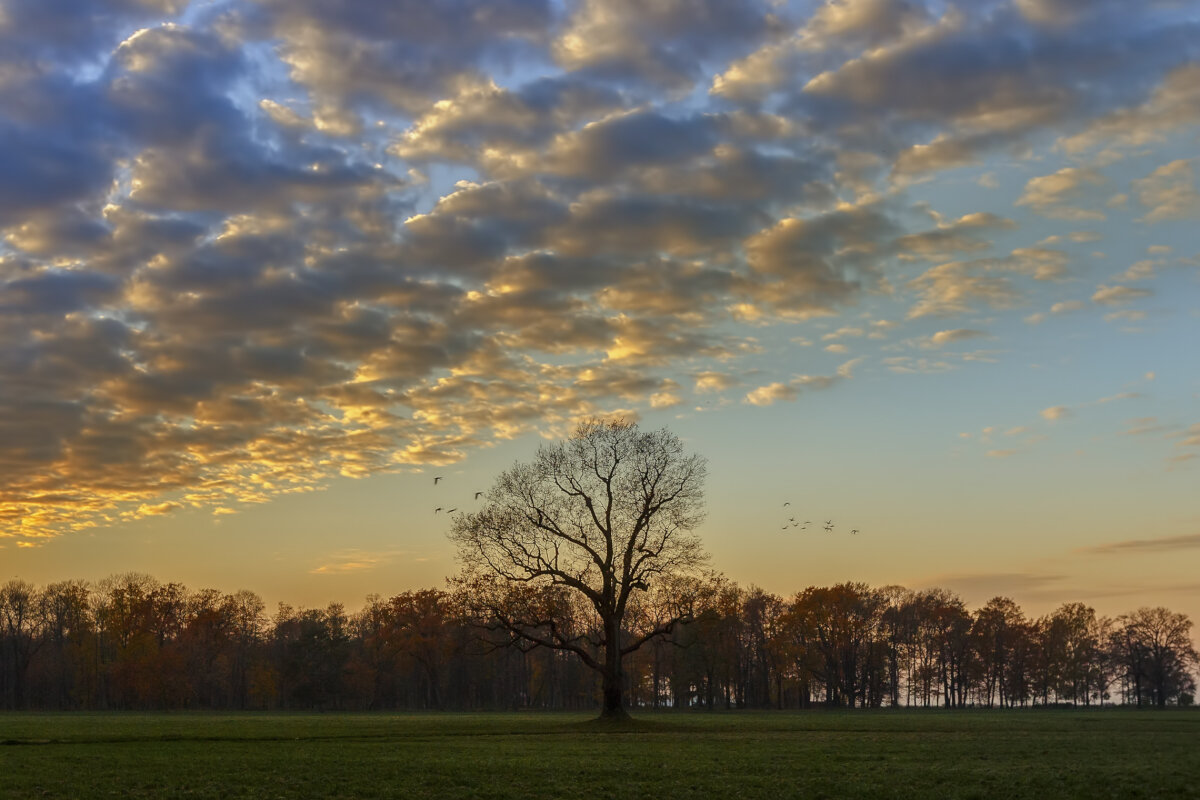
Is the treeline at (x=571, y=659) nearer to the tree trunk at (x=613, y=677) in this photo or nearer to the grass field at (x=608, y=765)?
the tree trunk at (x=613, y=677)

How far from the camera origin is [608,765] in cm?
3397

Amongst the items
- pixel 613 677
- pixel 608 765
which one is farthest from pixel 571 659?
pixel 608 765

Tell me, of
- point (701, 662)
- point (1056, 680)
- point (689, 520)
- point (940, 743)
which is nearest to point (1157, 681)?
point (1056, 680)

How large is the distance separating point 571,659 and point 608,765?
118 m

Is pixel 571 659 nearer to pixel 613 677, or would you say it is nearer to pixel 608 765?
pixel 613 677

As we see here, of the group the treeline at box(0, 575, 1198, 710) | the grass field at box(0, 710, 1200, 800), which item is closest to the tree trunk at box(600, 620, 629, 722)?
the grass field at box(0, 710, 1200, 800)

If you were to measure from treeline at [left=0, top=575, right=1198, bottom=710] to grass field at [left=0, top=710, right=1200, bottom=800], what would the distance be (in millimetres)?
89573

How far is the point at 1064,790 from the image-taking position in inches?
1029

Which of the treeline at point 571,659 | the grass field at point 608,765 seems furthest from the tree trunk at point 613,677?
the treeline at point 571,659

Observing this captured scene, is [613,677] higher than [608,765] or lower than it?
lower

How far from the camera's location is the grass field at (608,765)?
26.9m

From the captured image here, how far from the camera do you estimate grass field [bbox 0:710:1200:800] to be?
26906mm

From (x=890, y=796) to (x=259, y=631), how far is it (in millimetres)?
169015

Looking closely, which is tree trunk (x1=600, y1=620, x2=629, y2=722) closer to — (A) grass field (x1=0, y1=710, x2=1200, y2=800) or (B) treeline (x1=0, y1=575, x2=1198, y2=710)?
(A) grass field (x1=0, y1=710, x2=1200, y2=800)
